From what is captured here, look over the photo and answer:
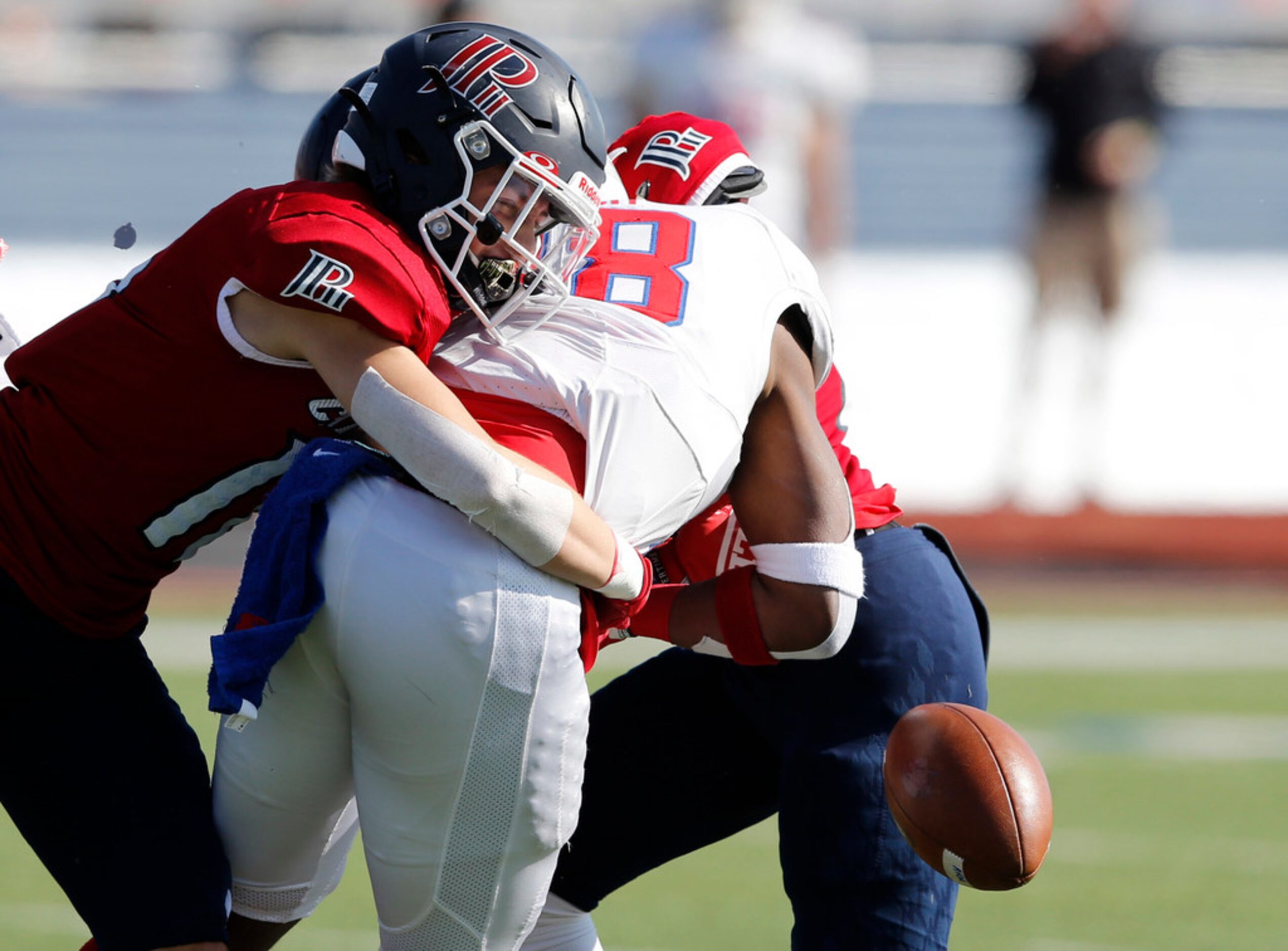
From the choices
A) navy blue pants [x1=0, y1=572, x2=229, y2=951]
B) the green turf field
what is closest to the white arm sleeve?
navy blue pants [x1=0, y1=572, x2=229, y2=951]

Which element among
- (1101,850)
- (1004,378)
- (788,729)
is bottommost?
(1004,378)

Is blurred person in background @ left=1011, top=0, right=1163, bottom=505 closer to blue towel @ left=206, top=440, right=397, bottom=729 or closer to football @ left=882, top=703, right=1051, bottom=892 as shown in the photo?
football @ left=882, top=703, right=1051, bottom=892

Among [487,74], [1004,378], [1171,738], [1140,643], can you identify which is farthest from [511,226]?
[1004,378]

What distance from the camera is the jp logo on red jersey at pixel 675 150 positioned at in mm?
2766

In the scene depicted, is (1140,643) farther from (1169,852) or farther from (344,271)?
(344,271)

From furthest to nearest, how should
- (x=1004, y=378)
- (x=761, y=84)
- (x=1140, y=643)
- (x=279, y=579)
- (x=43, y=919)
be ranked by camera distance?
1. (x=1004, y=378)
2. (x=761, y=84)
3. (x=1140, y=643)
4. (x=43, y=919)
5. (x=279, y=579)

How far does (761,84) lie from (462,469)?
5.98 meters

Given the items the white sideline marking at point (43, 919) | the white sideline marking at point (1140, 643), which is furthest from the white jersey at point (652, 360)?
the white sideline marking at point (1140, 643)

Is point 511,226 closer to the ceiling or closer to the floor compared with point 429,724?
closer to the ceiling

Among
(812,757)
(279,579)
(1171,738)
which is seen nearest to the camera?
(279,579)

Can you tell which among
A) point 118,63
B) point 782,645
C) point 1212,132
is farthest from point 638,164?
point 1212,132

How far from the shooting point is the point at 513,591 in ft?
7.20

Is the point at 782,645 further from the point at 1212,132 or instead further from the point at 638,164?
the point at 1212,132

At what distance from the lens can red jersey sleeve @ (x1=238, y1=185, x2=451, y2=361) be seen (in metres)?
2.15
